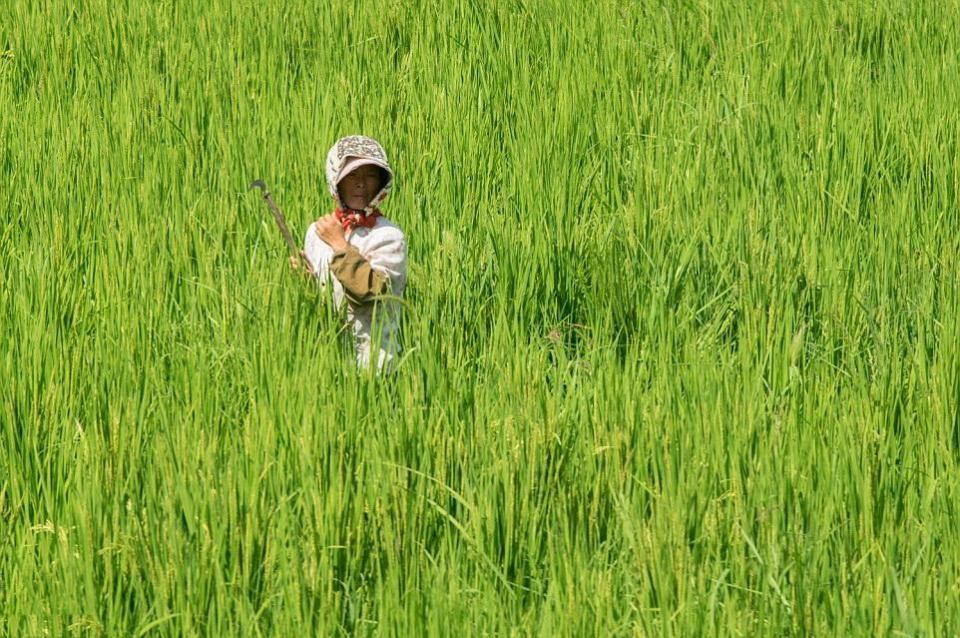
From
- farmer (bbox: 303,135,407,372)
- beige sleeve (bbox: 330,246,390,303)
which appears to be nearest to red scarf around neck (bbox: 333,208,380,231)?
farmer (bbox: 303,135,407,372)

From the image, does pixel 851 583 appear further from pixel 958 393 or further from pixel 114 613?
pixel 114 613

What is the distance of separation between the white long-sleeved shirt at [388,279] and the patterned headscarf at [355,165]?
22 millimetres

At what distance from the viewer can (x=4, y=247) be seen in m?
3.83

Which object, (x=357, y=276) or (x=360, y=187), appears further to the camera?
(x=360, y=187)

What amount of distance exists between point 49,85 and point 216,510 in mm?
3177

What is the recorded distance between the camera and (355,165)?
10.1 feet

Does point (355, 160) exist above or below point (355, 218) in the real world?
above

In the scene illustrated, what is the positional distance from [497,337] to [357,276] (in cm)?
31

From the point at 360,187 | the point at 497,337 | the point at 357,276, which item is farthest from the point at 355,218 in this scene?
the point at 497,337

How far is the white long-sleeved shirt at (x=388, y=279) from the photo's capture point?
3.10 meters

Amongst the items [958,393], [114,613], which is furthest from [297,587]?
[958,393]

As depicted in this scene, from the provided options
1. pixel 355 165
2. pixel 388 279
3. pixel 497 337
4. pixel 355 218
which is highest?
pixel 355 165

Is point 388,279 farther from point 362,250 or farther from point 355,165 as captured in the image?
point 355,165

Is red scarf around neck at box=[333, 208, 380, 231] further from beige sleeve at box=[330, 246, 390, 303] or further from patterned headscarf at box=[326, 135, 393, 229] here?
beige sleeve at box=[330, 246, 390, 303]
